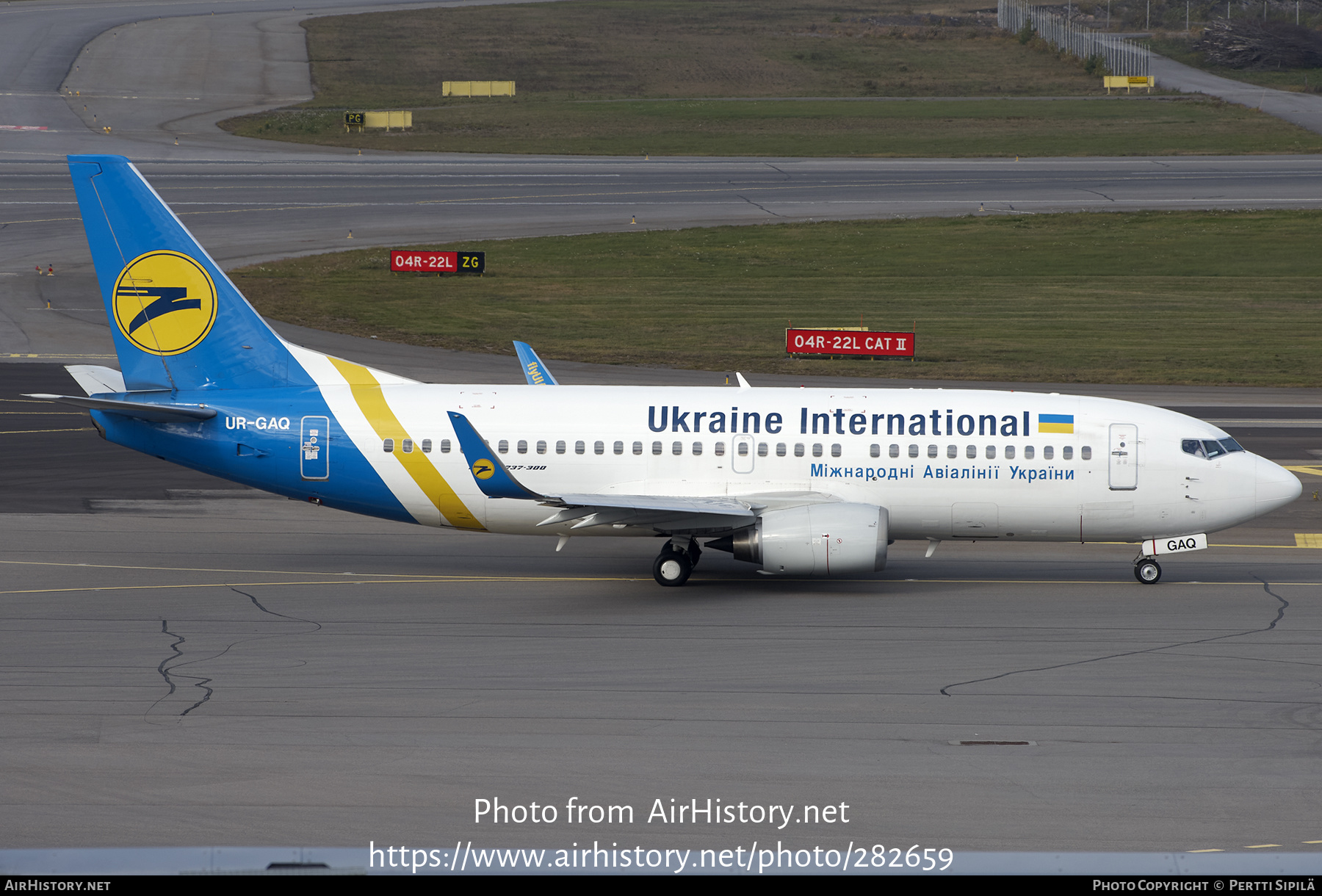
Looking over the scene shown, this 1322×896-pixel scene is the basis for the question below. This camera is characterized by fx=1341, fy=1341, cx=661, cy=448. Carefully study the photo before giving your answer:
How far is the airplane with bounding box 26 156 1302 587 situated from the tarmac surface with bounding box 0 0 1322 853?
1482 millimetres

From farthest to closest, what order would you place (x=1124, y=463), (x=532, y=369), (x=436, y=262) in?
1. (x=436, y=262)
2. (x=532, y=369)
3. (x=1124, y=463)

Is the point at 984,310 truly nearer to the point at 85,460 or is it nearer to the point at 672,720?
the point at 85,460

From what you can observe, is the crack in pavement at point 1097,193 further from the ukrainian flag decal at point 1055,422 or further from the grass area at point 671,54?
the ukrainian flag decal at point 1055,422

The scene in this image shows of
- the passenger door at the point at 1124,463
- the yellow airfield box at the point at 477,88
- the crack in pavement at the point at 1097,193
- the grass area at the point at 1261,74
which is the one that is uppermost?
the grass area at the point at 1261,74

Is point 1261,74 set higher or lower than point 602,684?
higher

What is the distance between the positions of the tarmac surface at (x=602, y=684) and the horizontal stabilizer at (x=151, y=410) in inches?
128

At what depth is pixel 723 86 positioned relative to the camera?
4980 inches

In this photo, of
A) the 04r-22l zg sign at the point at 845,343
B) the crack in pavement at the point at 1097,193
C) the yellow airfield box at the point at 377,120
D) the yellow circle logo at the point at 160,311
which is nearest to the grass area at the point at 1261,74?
the crack in pavement at the point at 1097,193

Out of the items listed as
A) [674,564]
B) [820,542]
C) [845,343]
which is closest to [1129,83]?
[845,343]

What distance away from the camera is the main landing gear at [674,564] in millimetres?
27203

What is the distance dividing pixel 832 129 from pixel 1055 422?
8446cm

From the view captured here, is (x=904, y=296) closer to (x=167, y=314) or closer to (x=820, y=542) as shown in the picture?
(x=820, y=542)

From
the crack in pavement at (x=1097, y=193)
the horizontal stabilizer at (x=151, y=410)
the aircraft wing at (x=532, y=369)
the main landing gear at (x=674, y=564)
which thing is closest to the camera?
the horizontal stabilizer at (x=151, y=410)
